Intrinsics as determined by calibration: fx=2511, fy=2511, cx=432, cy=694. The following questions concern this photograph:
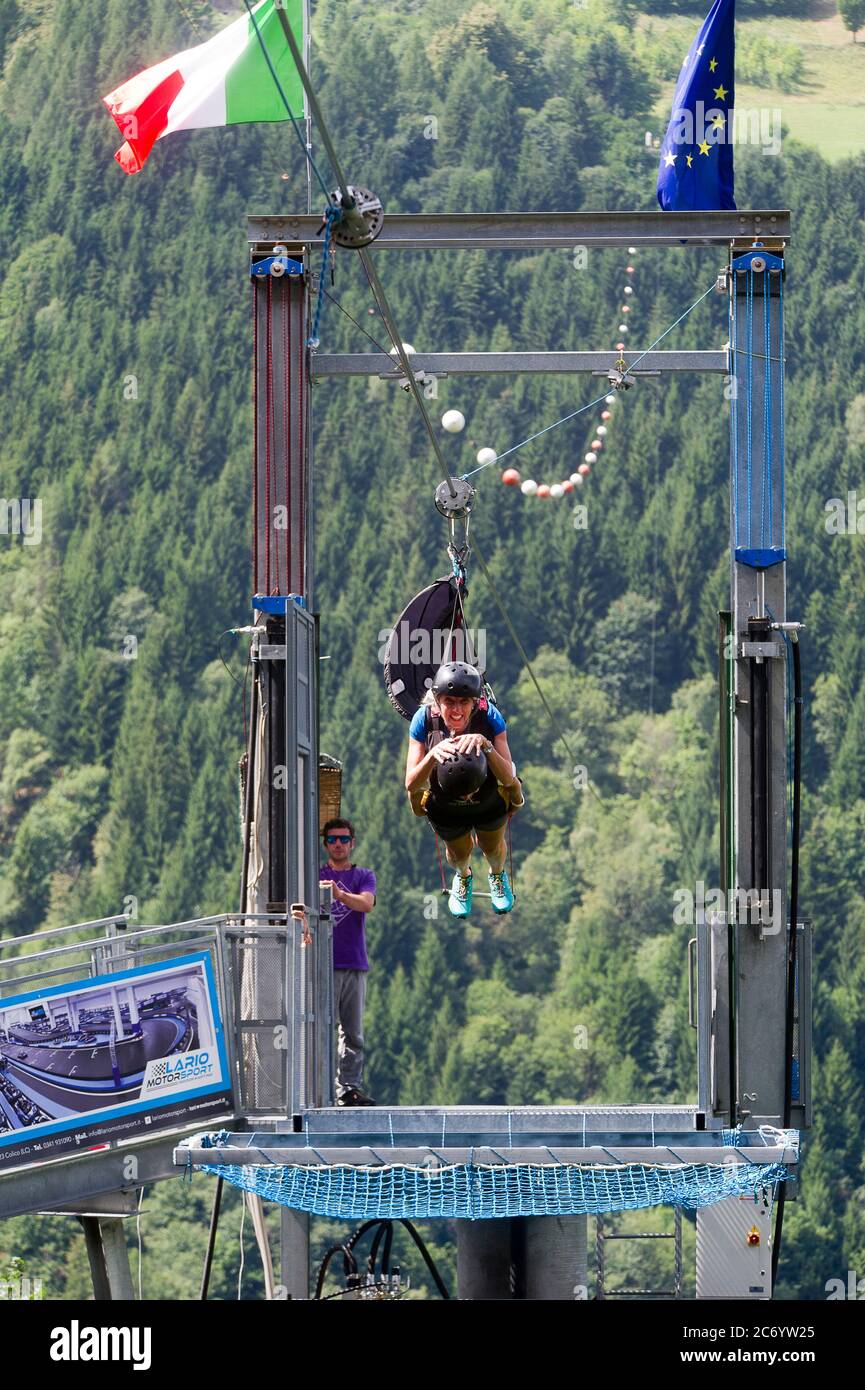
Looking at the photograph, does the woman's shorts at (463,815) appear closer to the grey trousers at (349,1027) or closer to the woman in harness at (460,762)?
the woman in harness at (460,762)

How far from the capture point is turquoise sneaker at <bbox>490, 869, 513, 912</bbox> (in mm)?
14203

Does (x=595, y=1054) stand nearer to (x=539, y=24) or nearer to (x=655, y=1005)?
(x=655, y=1005)

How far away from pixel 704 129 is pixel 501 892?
4899 mm

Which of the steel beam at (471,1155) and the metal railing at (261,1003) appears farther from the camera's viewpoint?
the metal railing at (261,1003)

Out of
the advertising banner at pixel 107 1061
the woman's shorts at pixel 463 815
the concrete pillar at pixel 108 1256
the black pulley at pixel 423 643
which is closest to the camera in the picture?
the advertising banner at pixel 107 1061

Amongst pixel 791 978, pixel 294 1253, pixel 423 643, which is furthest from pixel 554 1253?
Result: pixel 423 643

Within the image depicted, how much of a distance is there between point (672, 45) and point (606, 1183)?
76.2 m

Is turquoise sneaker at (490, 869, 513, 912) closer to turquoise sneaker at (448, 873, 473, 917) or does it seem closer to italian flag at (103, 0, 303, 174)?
turquoise sneaker at (448, 873, 473, 917)

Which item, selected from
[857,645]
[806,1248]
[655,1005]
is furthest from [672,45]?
[806,1248]

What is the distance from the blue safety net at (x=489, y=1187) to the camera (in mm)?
11312

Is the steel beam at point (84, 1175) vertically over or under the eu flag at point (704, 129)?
under

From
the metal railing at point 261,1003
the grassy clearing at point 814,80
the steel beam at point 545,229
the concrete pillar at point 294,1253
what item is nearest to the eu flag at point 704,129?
the steel beam at point 545,229

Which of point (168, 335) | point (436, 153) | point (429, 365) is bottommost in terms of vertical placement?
point (429, 365)

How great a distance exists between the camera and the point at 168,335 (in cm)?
7862
